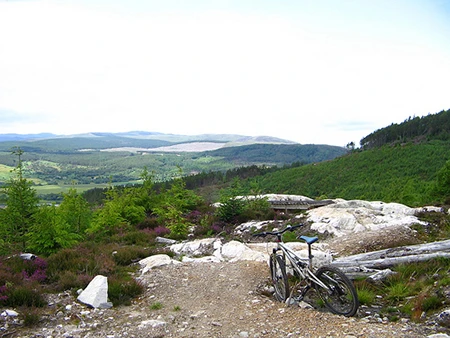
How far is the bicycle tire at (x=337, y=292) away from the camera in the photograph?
548 centimetres

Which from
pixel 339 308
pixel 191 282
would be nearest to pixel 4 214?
pixel 191 282

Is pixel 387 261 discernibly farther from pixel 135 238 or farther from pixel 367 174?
pixel 367 174

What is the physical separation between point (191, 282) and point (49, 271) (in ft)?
12.8

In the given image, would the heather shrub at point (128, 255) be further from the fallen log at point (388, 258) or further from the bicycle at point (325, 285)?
the fallen log at point (388, 258)

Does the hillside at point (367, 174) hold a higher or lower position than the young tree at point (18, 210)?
lower

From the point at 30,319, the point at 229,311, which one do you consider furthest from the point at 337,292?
the point at 30,319

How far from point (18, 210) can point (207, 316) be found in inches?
318

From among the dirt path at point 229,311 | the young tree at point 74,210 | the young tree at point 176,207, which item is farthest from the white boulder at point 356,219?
the young tree at point 74,210

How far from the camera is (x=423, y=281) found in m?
6.75

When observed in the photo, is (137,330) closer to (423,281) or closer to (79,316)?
(79,316)

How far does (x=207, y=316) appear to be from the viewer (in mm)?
6336

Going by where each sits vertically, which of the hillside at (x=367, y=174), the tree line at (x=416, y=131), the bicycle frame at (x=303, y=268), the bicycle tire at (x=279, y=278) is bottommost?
the hillside at (x=367, y=174)

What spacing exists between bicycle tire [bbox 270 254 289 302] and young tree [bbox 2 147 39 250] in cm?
827

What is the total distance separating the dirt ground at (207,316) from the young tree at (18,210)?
187 inches
